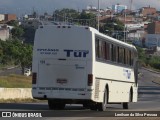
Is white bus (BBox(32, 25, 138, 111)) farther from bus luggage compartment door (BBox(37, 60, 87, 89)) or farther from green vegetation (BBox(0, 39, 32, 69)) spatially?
green vegetation (BBox(0, 39, 32, 69))

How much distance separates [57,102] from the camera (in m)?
29.0

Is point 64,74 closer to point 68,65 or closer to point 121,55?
point 68,65

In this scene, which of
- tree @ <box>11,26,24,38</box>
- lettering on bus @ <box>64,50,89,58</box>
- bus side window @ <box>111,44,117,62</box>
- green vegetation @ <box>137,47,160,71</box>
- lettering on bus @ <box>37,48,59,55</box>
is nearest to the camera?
lettering on bus @ <box>64,50,89,58</box>

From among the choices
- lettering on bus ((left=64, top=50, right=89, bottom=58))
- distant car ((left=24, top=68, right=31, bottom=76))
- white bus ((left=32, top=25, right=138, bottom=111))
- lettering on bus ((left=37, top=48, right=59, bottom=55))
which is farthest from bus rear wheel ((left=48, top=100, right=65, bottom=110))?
distant car ((left=24, top=68, right=31, bottom=76))

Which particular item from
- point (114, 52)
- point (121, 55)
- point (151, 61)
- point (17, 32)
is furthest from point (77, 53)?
point (151, 61)

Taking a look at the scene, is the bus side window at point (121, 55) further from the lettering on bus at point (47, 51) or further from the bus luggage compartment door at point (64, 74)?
the lettering on bus at point (47, 51)

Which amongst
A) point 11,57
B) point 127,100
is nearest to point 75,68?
point 127,100

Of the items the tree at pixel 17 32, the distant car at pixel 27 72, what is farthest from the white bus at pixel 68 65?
the tree at pixel 17 32

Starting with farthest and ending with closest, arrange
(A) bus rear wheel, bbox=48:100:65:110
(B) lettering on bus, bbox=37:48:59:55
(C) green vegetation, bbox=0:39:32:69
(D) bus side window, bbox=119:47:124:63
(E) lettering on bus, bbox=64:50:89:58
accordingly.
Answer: (C) green vegetation, bbox=0:39:32:69
(D) bus side window, bbox=119:47:124:63
(A) bus rear wheel, bbox=48:100:65:110
(B) lettering on bus, bbox=37:48:59:55
(E) lettering on bus, bbox=64:50:89:58

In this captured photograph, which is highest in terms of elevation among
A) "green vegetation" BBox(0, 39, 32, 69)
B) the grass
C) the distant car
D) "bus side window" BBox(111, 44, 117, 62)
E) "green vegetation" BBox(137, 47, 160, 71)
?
"bus side window" BBox(111, 44, 117, 62)

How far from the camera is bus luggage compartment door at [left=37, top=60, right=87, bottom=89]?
27516 millimetres

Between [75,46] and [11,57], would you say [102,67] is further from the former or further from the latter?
[11,57]

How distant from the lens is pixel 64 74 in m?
27.6

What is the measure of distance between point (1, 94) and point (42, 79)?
11.5 m
